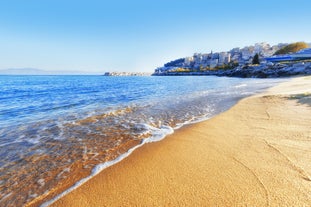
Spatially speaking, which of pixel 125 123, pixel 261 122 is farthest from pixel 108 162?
pixel 261 122

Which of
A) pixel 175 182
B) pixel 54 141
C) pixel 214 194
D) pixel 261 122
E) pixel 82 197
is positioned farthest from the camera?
pixel 261 122

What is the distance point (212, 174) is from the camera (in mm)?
2906

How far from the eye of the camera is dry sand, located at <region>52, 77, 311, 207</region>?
91.0 inches

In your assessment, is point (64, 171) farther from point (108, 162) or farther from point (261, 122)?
point (261, 122)

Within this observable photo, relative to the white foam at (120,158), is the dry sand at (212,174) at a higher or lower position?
higher

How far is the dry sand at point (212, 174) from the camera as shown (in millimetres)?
2312

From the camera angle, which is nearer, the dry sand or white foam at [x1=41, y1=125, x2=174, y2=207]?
the dry sand

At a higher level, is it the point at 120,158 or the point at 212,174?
the point at 212,174

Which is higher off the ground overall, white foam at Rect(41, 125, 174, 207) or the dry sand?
the dry sand

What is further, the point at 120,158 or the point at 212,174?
the point at 120,158

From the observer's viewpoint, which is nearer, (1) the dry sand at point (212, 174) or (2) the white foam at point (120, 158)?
(1) the dry sand at point (212, 174)

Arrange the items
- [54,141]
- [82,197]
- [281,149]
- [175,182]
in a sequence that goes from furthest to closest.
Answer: [54,141] → [281,149] → [175,182] → [82,197]

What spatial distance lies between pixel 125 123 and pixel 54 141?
8.81 feet

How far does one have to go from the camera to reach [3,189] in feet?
9.30
